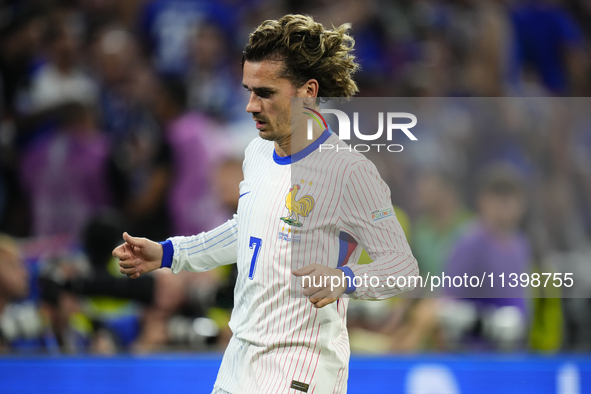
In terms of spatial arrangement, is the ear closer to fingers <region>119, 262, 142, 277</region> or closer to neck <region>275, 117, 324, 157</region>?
neck <region>275, 117, 324, 157</region>

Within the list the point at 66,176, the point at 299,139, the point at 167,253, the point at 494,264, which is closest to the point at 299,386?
the point at 167,253

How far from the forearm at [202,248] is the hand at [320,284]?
57cm

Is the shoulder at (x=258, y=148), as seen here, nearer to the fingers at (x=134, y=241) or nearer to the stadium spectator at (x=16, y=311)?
the fingers at (x=134, y=241)

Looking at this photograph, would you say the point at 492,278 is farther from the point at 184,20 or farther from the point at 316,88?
the point at 184,20

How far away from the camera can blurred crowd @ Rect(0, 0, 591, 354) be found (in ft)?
12.6

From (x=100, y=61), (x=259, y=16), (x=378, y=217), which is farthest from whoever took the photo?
(x=259, y=16)

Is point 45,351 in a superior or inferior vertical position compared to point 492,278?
inferior

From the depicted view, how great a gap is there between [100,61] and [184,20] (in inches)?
29.1

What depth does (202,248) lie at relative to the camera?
2.33 meters

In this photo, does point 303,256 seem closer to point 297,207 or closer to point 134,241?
point 297,207

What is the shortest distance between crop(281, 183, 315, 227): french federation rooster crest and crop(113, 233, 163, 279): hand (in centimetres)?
48

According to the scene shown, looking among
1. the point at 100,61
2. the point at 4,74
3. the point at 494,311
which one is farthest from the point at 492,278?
the point at 4,74

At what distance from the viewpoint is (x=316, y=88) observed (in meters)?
2.16

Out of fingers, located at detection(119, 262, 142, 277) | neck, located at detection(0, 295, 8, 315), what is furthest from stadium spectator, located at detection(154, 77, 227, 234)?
fingers, located at detection(119, 262, 142, 277)
